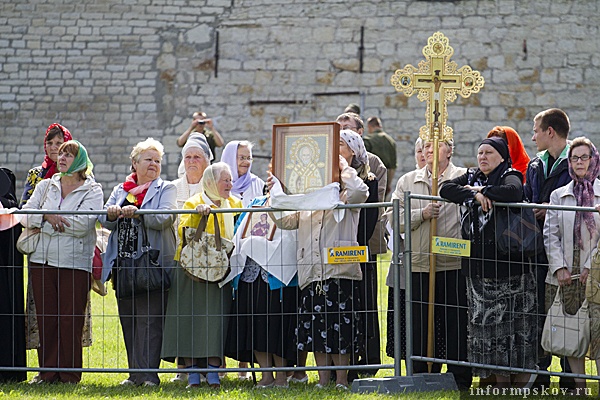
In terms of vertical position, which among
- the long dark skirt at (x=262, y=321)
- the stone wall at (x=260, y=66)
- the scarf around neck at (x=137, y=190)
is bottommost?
the long dark skirt at (x=262, y=321)

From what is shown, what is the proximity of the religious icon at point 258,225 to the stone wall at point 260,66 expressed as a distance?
932cm

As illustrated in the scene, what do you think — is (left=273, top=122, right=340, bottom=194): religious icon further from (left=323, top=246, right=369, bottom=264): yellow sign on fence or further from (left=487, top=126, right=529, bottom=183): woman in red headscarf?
(left=487, top=126, right=529, bottom=183): woman in red headscarf

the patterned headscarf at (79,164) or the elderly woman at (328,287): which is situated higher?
the patterned headscarf at (79,164)

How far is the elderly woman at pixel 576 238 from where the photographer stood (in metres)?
6.18

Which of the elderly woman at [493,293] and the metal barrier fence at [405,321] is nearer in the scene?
the metal barrier fence at [405,321]

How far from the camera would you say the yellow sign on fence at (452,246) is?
6.26 m

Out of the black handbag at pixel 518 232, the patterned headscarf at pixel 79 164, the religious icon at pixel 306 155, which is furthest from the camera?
the patterned headscarf at pixel 79 164

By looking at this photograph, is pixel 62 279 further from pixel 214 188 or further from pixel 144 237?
pixel 214 188

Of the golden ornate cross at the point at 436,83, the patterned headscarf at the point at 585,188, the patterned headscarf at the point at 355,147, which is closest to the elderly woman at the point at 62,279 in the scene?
the patterned headscarf at the point at 355,147

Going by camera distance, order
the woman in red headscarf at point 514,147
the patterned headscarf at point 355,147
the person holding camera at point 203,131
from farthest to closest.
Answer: the person holding camera at point 203,131, the woman in red headscarf at point 514,147, the patterned headscarf at point 355,147

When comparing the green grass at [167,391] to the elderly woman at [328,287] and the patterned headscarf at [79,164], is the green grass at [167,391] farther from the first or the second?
the patterned headscarf at [79,164]

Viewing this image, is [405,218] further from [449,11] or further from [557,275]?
[449,11]

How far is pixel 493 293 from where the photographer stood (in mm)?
6324

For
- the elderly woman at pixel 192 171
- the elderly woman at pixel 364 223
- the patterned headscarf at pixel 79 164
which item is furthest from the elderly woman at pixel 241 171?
the patterned headscarf at pixel 79 164
